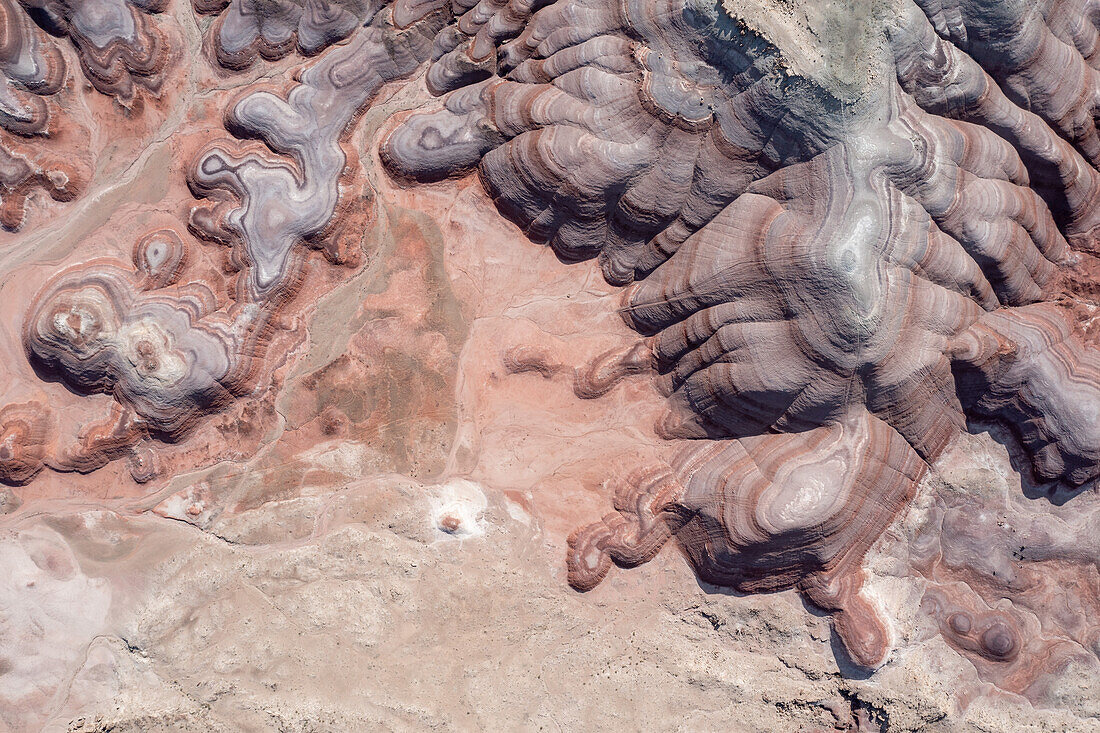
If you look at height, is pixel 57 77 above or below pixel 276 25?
below

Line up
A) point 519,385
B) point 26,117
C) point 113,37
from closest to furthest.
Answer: point 26,117 < point 113,37 < point 519,385

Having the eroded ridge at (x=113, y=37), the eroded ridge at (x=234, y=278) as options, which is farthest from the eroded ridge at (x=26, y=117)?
the eroded ridge at (x=234, y=278)

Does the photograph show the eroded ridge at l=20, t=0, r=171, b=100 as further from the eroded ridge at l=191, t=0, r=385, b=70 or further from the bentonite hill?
the eroded ridge at l=191, t=0, r=385, b=70

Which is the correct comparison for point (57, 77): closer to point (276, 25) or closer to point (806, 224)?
point (276, 25)

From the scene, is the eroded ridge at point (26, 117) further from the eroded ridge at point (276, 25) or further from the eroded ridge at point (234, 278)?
the eroded ridge at point (276, 25)

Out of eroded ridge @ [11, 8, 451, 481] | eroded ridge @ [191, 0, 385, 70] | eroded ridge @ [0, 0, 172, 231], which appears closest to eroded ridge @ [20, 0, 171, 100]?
eroded ridge @ [0, 0, 172, 231]

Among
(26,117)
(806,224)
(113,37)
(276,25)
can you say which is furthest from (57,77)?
(806,224)
